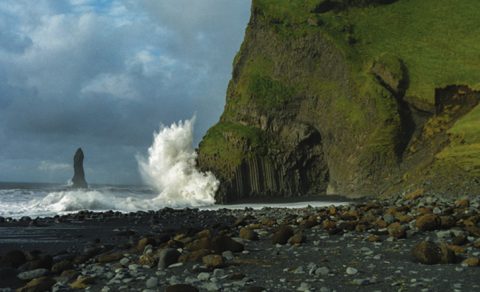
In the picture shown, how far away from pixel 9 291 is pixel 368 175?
43238mm

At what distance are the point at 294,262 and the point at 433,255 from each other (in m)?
2.86

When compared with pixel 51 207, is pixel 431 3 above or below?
above

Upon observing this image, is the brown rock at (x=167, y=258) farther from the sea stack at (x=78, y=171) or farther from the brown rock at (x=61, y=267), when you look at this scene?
the sea stack at (x=78, y=171)

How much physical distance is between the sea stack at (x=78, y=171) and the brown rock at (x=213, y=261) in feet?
505

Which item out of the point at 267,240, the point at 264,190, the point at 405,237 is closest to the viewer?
the point at 405,237

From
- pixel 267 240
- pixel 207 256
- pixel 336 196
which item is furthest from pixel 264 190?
pixel 207 256

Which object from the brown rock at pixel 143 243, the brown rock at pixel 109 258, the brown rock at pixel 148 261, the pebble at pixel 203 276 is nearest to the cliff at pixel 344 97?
the brown rock at pixel 143 243

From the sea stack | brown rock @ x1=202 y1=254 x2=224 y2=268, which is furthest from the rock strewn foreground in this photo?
the sea stack

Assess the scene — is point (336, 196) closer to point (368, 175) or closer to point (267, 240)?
point (368, 175)

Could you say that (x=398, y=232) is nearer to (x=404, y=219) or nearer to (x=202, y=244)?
(x=404, y=219)

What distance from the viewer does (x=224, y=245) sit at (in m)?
11.8

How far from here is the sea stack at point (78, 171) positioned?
157125mm

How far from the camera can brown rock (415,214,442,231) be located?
1309cm

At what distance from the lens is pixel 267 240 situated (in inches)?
549
